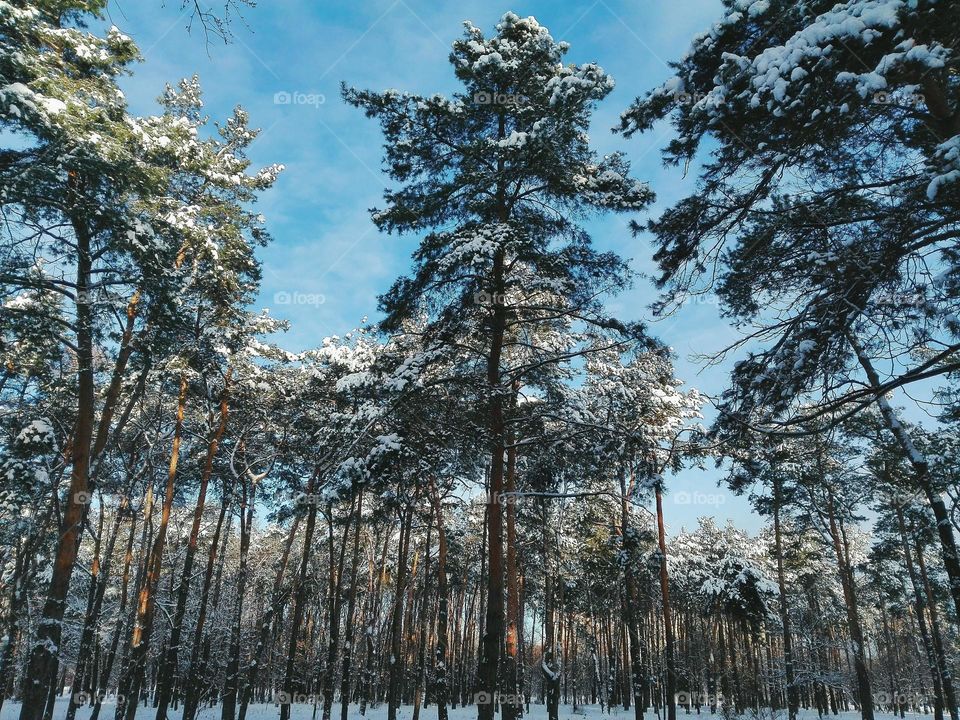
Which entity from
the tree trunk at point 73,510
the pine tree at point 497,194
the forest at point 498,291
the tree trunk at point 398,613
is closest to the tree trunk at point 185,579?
the forest at point 498,291

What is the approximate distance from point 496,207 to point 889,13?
7540 millimetres

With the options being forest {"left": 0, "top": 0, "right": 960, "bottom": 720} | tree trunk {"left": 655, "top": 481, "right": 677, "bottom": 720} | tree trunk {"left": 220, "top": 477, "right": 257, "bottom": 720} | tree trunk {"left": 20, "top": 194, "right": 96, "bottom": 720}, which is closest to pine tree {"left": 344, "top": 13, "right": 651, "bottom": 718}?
forest {"left": 0, "top": 0, "right": 960, "bottom": 720}

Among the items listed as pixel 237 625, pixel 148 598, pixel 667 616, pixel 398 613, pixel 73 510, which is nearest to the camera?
pixel 73 510

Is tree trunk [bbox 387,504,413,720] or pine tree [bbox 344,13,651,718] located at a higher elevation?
pine tree [bbox 344,13,651,718]

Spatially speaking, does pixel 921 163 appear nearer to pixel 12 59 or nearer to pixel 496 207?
pixel 496 207

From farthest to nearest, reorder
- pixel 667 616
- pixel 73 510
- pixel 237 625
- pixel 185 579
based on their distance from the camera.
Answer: pixel 237 625 < pixel 667 616 < pixel 185 579 < pixel 73 510

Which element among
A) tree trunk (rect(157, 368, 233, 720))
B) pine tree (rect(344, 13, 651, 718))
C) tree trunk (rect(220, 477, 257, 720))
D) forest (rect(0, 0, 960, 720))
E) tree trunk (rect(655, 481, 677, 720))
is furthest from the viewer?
tree trunk (rect(220, 477, 257, 720))

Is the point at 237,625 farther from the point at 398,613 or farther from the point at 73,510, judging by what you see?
the point at 73,510

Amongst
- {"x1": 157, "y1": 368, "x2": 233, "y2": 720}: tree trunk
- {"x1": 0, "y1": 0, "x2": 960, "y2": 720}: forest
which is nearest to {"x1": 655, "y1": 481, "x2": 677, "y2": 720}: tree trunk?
{"x1": 0, "y1": 0, "x2": 960, "y2": 720}: forest

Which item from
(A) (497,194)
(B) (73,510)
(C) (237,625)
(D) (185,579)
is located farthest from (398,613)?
(A) (497,194)

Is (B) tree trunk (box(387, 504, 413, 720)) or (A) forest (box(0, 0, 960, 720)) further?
(B) tree trunk (box(387, 504, 413, 720))

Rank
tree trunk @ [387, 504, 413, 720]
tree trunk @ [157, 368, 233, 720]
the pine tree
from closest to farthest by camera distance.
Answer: the pine tree < tree trunk @ [157, 368, 233, 720] < tree trunk @ [387, 504, 413, 720]

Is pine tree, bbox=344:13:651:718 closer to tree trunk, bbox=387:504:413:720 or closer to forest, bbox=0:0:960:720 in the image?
forest, bbox=0:0:960:720

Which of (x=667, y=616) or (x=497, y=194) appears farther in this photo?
(x=667, y=616)
